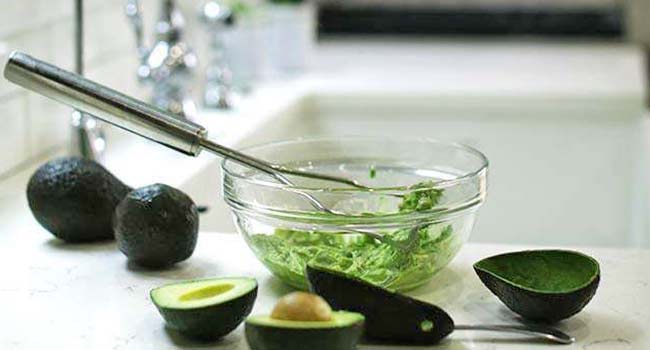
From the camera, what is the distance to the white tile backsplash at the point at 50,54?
5.63ft

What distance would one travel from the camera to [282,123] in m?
2.32

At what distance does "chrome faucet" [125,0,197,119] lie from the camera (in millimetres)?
1998

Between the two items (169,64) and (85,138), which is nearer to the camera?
(85,138)

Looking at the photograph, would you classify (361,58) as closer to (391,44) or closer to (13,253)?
(391,44)

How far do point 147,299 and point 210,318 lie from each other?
6.1 inches

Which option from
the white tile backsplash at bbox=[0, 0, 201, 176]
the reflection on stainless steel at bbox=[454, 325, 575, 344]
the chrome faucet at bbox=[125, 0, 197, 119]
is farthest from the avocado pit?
the chrome faucet at bbox=[125, 0, 197, 119]

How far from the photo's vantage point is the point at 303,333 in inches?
38.8

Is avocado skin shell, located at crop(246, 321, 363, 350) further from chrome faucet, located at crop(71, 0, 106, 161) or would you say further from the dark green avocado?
chrome faucet, located at crop(71, 0, 106, 161)

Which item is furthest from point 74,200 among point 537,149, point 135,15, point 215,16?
point 537,149

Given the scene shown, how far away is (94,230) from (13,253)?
86 mm

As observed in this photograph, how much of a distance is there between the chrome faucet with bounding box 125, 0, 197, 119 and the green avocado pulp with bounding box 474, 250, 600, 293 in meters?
0.91

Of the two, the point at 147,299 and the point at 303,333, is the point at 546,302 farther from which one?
the point at 147,299

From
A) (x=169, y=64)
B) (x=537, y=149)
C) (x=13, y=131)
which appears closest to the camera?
(x=13, y=131)

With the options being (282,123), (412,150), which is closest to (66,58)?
(282,123)
